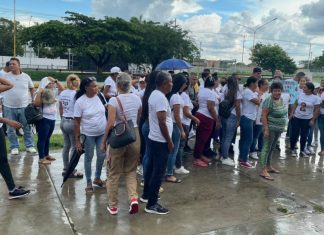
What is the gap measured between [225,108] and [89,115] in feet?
8.63

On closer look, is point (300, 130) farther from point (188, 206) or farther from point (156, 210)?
point (156, 210)

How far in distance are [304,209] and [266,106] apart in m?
1.77

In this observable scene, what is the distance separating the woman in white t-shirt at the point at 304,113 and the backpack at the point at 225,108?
6.64ft

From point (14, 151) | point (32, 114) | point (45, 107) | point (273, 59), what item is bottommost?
point (14, 151)

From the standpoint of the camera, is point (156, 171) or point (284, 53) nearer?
point (156, 171)

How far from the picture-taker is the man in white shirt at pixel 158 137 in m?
4.13

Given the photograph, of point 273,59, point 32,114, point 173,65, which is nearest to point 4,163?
point 32,114

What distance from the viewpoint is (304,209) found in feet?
15.6

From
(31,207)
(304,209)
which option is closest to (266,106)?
(304,209)

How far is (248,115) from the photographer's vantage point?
21.5ft

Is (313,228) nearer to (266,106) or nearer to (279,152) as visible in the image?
(266,106)

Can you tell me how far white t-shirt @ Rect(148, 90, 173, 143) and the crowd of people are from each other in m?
0.01

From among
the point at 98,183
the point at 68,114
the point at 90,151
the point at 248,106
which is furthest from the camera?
the point at 248,106

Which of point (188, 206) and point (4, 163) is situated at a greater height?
point (4, 163)
